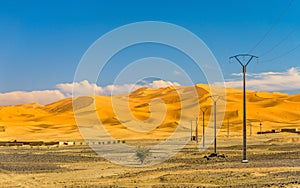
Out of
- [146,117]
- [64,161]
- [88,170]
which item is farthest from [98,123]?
[88,170]

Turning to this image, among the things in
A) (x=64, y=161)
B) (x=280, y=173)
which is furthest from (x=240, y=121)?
(x=280, y=173)

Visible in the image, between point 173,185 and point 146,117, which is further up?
point 146,117

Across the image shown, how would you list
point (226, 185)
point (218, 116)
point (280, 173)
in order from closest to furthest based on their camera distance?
point (226, 185) → point (280, 173) → point (218, 116)

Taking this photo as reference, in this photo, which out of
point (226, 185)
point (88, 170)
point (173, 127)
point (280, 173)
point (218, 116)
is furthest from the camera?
point (218, 116)

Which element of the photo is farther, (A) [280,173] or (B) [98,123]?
Answer: (B) [98,123]

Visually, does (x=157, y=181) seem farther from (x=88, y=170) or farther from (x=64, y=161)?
(x=64, y=161)

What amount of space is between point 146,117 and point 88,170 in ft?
503

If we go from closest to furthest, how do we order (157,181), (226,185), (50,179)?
(226,185), (157,181), (50,179)

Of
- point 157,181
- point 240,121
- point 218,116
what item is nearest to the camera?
point 157,181

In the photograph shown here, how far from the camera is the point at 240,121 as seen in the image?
597 feet

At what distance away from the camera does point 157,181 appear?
106 feet

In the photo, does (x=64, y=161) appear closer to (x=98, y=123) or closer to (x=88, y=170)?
(x=88, y=170)

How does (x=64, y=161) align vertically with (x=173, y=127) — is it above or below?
below

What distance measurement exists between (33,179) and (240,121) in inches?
5890
